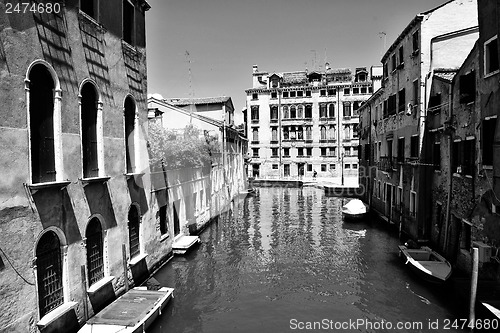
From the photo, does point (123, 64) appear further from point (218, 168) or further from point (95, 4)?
point (218, 168)

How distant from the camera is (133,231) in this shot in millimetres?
11789

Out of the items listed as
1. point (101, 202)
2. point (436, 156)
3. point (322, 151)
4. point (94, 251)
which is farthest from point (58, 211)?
point (322, 151)

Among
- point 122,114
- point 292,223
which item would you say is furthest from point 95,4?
point 292,223

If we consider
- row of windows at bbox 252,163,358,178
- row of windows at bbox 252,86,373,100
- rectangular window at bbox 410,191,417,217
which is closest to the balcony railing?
rectangular window at bbox 410,191,417,217

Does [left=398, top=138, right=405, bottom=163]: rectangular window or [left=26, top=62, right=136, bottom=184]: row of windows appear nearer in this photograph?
[left=26, top=62, right=136, bottom=184]: row of windows

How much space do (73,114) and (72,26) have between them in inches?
77.9

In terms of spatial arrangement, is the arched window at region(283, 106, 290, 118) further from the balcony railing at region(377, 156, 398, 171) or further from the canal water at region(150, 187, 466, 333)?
the canal water at region(150, 187, 466, 333)

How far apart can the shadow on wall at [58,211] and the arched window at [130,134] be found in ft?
10.9

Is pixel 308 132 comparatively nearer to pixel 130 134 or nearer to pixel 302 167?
pixel 302 167

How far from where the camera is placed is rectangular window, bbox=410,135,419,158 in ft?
55.1

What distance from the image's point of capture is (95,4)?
942 centimetres

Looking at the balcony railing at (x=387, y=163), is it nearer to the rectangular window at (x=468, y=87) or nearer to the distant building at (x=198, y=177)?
the rectangular window at (x=468, y=87)

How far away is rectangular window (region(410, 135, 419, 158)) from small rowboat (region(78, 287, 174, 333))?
12.5 m

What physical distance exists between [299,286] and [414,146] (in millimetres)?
9083
